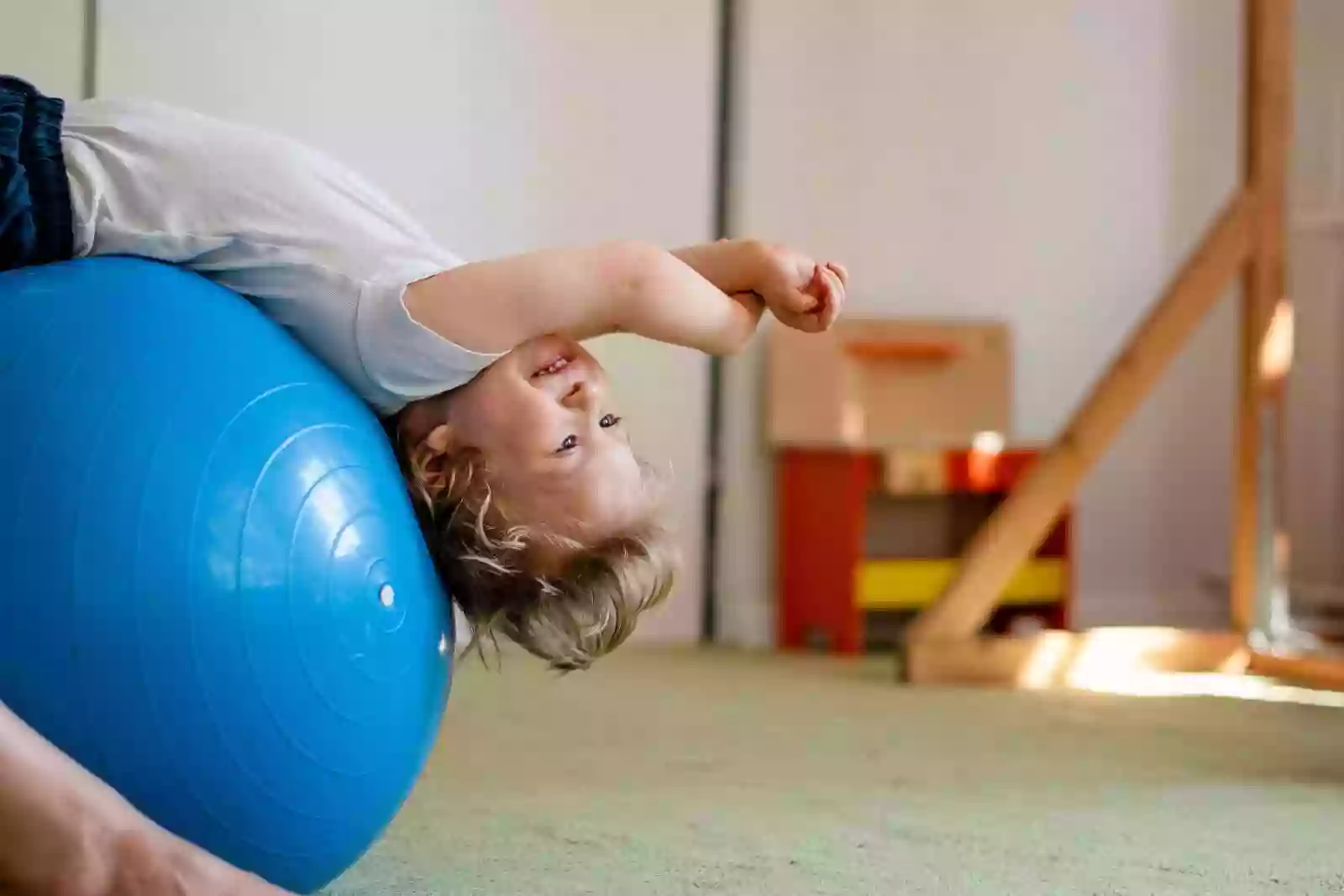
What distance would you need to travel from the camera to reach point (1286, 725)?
2127mm

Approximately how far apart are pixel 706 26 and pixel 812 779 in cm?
177

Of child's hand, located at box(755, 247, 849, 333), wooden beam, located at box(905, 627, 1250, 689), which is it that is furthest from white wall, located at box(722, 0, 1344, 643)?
child's hand, located at box(755, 247, 849, 333)

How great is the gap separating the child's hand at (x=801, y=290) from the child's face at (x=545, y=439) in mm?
220

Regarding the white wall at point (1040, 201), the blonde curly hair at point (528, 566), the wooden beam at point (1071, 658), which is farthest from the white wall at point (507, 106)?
the blonde curly hair at point (528, 566)

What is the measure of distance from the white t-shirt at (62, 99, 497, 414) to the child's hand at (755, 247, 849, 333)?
0.99 ft

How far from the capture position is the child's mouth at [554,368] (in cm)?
121

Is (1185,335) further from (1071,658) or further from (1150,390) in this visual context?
(1071,658)

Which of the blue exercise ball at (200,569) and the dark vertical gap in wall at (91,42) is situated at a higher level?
the dark vertical gap in wall at (91,42)

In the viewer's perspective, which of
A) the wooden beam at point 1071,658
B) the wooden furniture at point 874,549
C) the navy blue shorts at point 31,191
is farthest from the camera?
the wooden furniture at point 874,549

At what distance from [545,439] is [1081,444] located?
1.50 metres

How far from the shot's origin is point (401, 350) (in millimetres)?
1145

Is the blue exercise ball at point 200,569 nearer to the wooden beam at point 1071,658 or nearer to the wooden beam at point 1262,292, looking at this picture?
the wooden beam at point 1071,658

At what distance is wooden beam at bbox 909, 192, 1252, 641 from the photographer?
245 centimetres

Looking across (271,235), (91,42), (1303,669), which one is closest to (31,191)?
(271,235)
